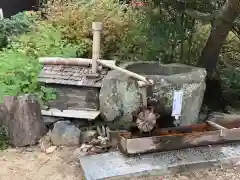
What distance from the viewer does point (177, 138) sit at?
4.12 metres

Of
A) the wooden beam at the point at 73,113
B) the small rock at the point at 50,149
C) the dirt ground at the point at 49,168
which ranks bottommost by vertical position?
the dirt ground at the point at 49,168

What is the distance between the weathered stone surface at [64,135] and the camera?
449 cm

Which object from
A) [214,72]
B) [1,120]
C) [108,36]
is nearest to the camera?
[1,120]

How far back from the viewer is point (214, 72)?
18.4ft

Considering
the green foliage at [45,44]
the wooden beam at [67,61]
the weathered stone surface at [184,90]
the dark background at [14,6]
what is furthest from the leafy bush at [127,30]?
the dark background at [14,6]

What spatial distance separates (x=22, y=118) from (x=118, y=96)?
1117 millimetres

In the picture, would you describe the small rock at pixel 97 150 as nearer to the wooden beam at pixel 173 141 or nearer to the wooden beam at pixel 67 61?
the wooden beam at pixel 173 141

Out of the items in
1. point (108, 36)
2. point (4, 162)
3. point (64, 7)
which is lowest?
point (4, 162)

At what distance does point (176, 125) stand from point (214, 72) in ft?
4.58

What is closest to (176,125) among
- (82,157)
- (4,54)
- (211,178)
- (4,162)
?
(211,178)

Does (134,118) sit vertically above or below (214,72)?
below

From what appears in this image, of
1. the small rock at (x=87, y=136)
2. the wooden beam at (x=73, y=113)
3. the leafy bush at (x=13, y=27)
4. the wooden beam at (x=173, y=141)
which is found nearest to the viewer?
the wooden beam at (x=173, y=141)

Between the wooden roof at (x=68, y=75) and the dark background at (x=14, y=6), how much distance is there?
14.6ft

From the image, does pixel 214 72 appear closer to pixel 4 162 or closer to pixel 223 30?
pixel 223 30
